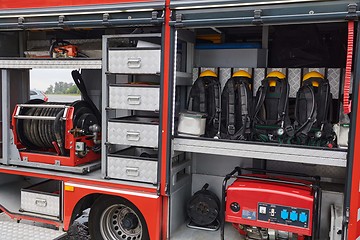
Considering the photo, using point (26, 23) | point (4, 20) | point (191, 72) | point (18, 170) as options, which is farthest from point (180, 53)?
point (18, 170)

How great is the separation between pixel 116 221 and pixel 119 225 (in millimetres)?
57

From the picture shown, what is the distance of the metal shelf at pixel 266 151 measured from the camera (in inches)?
123

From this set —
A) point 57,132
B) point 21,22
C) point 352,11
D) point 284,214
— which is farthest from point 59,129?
point 352,11

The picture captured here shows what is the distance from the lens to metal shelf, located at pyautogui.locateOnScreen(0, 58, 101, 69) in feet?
12.8

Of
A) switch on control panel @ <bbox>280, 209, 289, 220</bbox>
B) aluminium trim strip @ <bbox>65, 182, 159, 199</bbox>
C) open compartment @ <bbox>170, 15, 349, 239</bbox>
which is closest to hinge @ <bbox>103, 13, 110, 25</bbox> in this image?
open compartment @ <bbox>170, 15, 349, 239</bbox>

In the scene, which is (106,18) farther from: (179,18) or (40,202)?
(40,202)

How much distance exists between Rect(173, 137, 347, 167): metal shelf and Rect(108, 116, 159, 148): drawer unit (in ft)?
0.78

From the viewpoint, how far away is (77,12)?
380 cm

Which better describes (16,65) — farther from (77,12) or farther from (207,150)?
(207,150)

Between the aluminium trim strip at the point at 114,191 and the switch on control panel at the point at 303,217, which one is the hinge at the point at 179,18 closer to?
the aluminium trim strip at the point at 114,191

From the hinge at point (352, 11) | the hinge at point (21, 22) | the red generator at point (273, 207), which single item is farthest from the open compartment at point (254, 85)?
the hinge at point (21, 22)

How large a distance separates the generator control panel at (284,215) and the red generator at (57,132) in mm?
2126

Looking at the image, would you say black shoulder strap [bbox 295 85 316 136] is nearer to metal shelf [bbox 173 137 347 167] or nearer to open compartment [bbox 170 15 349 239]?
open compartment [bbox 170 15 349 239]

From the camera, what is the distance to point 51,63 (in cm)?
409
